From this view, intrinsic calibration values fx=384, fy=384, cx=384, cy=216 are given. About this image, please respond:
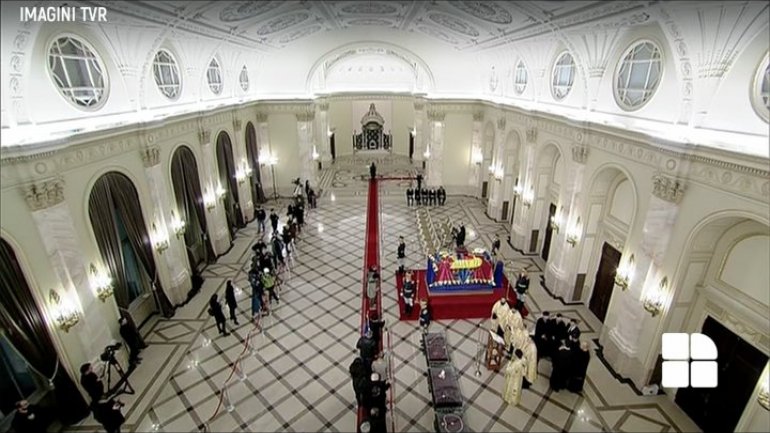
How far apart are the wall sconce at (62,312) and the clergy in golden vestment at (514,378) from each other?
8617 millimetres

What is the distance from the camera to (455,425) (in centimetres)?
702

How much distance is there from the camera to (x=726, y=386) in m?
7.17

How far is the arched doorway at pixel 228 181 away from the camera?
15.1 metres

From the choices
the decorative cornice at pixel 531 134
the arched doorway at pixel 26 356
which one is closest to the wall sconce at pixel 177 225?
the arched doorway at pixel 26 356

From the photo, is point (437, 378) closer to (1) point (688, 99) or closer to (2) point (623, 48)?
(1) point (688, 99)

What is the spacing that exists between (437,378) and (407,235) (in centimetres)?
853

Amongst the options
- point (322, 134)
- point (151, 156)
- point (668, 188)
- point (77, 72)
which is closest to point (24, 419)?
point (151, 156)

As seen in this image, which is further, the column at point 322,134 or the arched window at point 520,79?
the column at point 322,134

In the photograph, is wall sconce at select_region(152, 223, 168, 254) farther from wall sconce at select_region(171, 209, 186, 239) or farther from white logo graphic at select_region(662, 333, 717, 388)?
white logo graphic at select_region(662, 333, 717, 388)

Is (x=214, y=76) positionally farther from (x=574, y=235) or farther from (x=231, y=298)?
(x=574, y=235)

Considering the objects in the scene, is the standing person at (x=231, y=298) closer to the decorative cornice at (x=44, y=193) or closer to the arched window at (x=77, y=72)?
the decorative cornice at (x=44, y=193)

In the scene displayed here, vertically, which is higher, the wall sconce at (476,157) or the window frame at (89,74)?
the window frame at (89,74)

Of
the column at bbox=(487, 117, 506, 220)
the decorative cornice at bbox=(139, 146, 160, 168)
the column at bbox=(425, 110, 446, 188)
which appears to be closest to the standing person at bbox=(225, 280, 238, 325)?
the decorative cornice at bbox=(139, 146, 160, 168)

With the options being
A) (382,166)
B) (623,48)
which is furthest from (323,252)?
(382,166)
